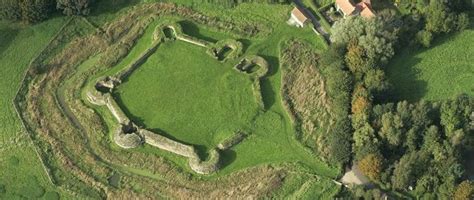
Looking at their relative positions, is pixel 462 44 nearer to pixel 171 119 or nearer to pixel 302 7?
pixel 302 7

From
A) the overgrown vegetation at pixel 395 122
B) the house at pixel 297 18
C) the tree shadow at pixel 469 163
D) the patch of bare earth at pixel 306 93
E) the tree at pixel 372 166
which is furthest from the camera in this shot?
the house at pixel 297 18

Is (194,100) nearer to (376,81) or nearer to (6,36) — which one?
(376,81)

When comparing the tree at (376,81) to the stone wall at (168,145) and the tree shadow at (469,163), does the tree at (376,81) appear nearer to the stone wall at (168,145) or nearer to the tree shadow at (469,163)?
the tree shadow at (469,163)

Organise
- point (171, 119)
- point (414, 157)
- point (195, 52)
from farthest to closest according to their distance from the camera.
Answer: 1. point (195, 52)
2. point (171, 119)
3. point (414, 157)

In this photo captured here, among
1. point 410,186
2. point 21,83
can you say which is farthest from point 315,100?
point 21,83

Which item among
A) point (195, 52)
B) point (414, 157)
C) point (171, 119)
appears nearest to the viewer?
point (414, 157)

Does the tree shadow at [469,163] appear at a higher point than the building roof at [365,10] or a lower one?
lower

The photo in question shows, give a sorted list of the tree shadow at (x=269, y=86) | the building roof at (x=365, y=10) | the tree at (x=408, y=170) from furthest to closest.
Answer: the building roof at (x=365, y=10)
the tree shadow at (x=269, y=86)
the tree at (x=408, y=170)

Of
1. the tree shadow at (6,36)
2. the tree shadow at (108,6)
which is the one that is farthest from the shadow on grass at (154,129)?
the tree shadow at (6,36)
